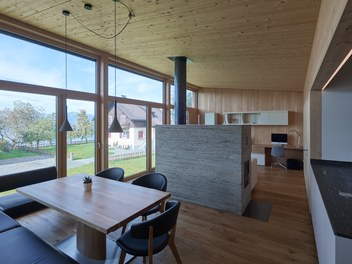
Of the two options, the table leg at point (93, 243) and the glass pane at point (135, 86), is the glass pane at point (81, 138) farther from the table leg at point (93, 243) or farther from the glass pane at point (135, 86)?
the table leg at point (93, 243)

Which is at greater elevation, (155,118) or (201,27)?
(201,27)

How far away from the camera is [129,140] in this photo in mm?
5242

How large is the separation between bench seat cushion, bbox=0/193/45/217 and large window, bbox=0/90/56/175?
1.51 feet

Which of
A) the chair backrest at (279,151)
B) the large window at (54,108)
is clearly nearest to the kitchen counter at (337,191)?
the chair backrest at (279,151)

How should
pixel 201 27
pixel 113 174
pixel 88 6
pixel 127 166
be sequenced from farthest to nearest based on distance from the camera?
pixel 127 166
pixel 113 174
pixel 201 27
pixel 88 6

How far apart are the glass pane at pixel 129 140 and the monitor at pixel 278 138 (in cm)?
454

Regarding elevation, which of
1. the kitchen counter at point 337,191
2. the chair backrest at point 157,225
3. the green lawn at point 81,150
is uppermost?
the green lawn at point 81,150

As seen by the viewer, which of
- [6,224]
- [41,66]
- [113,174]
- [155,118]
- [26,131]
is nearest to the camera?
[6,224]

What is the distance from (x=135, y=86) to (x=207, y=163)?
2.99 metres

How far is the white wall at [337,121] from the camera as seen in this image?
2.72 m

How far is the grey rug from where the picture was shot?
125 inches

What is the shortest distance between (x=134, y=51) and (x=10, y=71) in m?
2.14

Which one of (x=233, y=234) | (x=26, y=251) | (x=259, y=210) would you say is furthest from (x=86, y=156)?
(x=259, y=210)

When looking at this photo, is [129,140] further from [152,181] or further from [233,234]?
[233,234]
